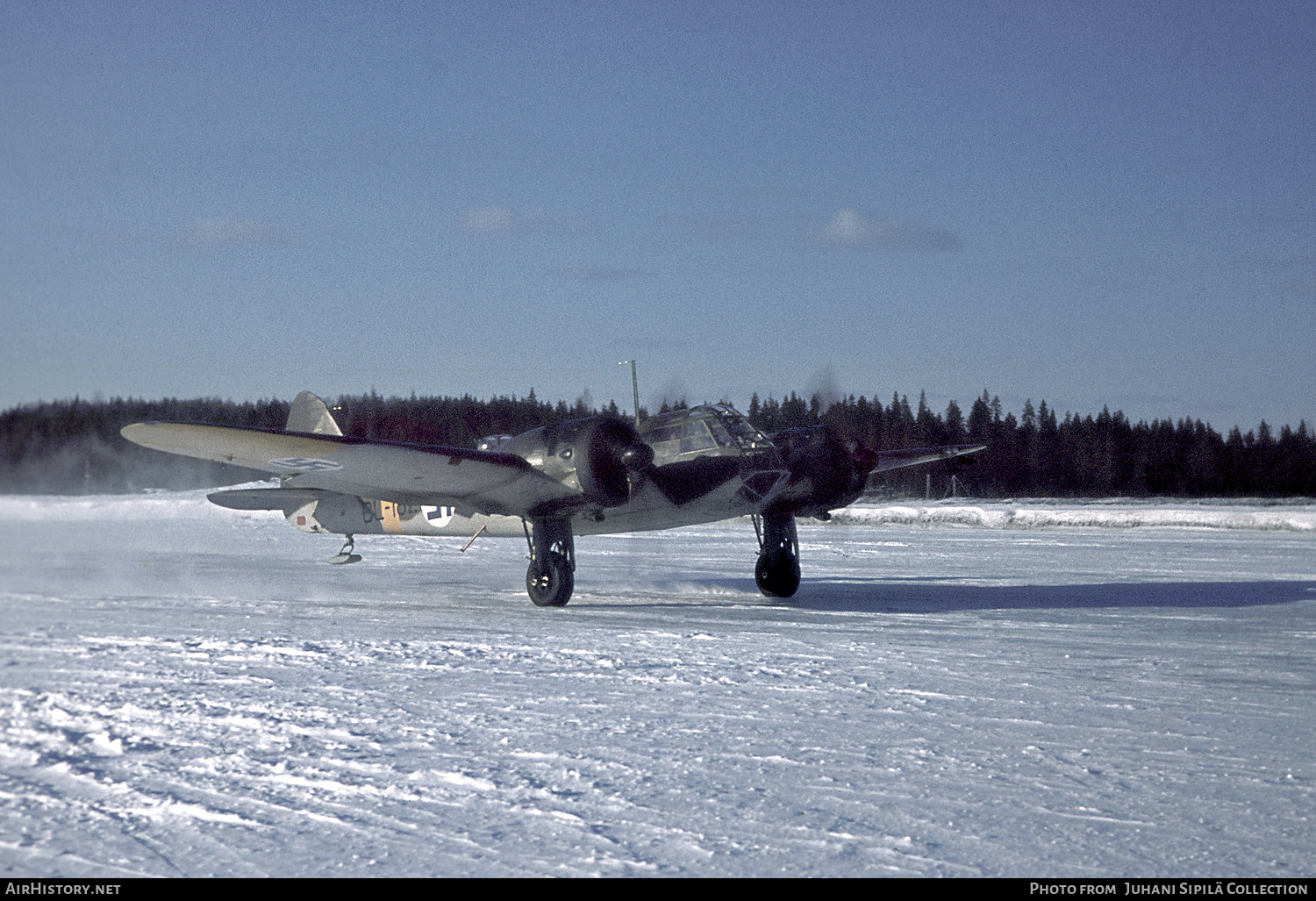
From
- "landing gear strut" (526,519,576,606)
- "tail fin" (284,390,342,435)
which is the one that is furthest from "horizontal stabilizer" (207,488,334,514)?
"landing gear strut" (526,519,576,606)

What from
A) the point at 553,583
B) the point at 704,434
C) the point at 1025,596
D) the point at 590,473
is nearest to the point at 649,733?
the point at 590,473

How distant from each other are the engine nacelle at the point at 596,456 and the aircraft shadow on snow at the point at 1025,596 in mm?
3175

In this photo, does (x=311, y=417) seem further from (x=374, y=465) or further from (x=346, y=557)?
(x=374, y=465)

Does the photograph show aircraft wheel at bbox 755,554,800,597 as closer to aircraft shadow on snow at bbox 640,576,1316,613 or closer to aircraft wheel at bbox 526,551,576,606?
aircraft shadow on snow at bbox 640,576,1316,613

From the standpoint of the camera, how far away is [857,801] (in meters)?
5.23

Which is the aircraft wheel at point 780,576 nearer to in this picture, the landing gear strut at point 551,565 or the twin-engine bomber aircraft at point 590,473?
the twin-engine bomber aircraft at point 590,473

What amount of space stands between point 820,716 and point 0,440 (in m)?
7.48

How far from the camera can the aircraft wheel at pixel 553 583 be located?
14.6 metres

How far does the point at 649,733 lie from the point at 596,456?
7.17 m

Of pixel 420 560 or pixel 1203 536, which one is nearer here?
pixel 420 560

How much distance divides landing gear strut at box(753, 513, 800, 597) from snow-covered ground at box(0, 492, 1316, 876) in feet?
1.66

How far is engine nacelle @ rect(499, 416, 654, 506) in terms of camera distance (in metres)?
13.7

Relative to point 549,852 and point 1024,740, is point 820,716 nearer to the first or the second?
point 1024,740
